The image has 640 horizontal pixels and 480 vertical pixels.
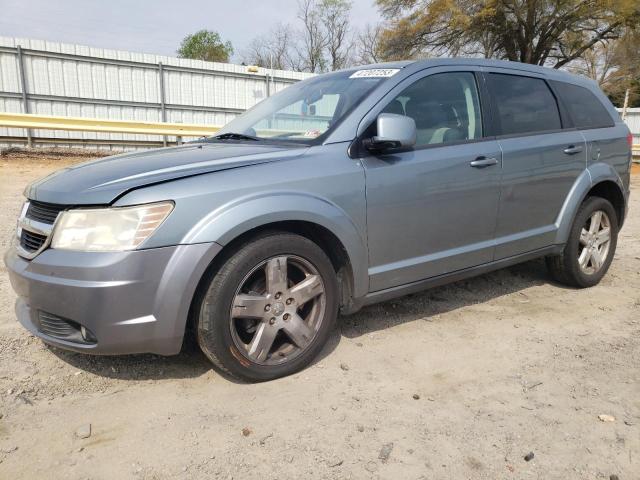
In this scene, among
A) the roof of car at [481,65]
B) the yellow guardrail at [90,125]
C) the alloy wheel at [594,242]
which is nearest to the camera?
the roof of car at [481,65]

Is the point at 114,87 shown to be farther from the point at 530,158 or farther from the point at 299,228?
the point at 299,228

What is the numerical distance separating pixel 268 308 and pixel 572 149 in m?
2.82

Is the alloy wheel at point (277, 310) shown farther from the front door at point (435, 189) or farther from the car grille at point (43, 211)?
the car grille at point (43, 211)

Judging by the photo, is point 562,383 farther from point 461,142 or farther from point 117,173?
point 117,173

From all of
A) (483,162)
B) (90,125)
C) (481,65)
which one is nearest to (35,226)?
(483,162)

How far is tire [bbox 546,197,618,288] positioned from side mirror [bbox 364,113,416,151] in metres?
2.07

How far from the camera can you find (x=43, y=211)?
8.52 ft

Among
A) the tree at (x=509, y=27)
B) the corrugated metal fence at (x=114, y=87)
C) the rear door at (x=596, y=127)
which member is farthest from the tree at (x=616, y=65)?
the rear door at (x=596, y=127)

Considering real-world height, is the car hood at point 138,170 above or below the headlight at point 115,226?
above

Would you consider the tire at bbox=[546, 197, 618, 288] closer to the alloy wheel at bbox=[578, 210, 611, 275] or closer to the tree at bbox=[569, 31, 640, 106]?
the alloy wheel at bbox=[578, 210, 611, 275]

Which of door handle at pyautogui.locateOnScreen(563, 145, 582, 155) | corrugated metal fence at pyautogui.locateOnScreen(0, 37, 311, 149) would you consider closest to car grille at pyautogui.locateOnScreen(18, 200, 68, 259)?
door handle at pyautogui.locateOnScreen(563, 145, 582, 155)

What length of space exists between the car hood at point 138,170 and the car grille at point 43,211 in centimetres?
3

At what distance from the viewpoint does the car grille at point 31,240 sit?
2557mm

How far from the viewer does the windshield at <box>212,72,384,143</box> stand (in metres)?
3.14
